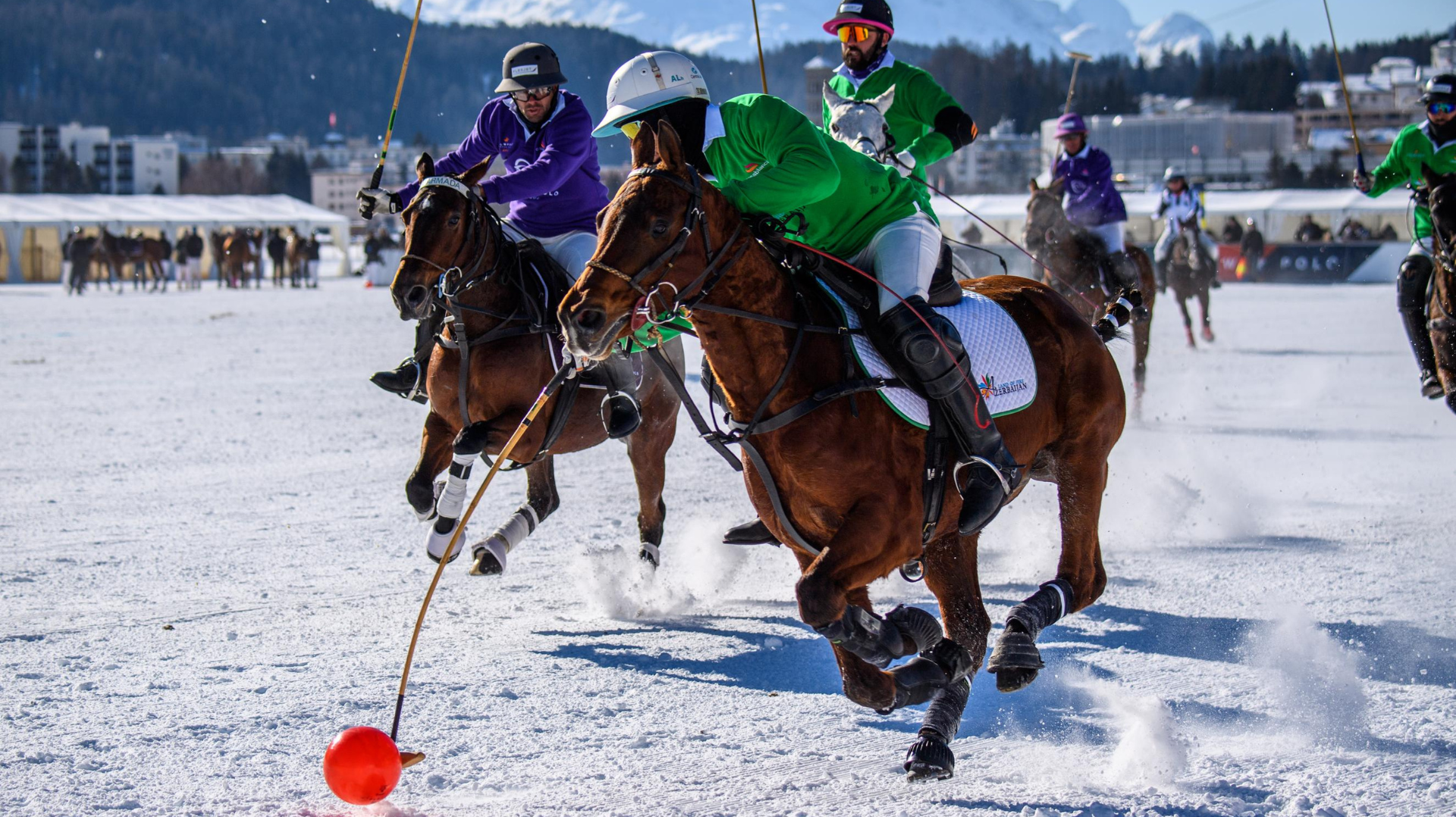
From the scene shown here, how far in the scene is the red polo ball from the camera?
4.01 meters

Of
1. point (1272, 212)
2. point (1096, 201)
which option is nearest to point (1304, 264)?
point (1272, 212)

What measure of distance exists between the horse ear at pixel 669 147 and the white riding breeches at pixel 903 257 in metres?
1.05

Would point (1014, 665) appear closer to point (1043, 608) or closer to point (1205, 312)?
point (1043, 608)

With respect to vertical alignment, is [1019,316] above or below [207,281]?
above

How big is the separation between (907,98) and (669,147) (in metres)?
2.75

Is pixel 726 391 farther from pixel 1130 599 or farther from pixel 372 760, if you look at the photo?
pixel 1130 599

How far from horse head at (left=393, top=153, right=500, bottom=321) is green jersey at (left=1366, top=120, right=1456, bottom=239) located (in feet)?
19.8

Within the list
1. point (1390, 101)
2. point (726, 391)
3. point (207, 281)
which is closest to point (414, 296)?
point (726, 391)

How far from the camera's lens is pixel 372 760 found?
405cm

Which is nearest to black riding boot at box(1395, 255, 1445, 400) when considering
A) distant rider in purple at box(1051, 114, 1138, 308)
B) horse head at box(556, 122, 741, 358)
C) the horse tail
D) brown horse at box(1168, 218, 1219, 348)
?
distant rider in purple at box(1051, 114, 1138, 308)

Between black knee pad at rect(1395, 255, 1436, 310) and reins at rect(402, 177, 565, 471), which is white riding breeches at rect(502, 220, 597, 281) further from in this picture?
black knee pad at rect(1395, 255, 1436, 310)

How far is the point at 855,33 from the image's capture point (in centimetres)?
638

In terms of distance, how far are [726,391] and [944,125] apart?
2.38 meters

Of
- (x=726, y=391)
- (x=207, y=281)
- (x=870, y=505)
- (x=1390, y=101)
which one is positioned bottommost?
(x=207, y=281)
